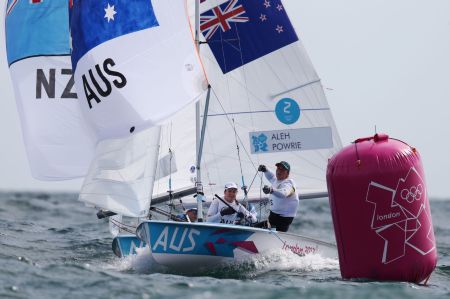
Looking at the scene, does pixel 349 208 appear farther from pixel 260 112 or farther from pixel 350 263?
pixel 260 112

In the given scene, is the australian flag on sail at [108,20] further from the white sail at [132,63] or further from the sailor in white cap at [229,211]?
the sailor in white cap at [229,211]

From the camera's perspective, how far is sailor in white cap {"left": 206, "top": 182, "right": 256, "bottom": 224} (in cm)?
1225

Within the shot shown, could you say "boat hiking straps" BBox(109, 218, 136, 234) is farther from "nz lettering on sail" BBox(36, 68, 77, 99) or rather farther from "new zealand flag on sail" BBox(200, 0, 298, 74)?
"new zealand flag on sail" BBox(200, 0, 298, 74)

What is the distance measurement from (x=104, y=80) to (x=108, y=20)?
76 centimetres

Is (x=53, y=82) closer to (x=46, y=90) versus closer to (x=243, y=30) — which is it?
(x=46, y=90)

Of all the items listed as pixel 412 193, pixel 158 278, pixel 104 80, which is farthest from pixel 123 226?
pixel 412 193

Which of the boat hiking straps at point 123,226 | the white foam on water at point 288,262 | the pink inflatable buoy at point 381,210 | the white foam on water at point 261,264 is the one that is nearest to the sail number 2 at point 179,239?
the white foam on water at point 261,264

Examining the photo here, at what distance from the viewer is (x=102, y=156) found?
460 inches

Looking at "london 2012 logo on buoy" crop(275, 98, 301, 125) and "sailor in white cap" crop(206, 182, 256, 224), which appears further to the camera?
"london 2012 logo on buoy" crop(275, 98, 301, 125)

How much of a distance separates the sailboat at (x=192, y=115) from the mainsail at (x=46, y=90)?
1.03 metres

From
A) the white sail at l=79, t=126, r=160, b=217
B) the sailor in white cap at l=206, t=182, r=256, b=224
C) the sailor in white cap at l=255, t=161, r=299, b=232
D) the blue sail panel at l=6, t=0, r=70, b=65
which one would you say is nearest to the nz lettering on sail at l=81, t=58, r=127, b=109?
the white sail at l=79, t=126, r=160, b=217

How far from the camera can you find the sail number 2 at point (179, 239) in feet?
36.6

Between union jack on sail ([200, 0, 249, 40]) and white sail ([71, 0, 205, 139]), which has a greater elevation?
union jack on sail ([200, 0, 249, 40])

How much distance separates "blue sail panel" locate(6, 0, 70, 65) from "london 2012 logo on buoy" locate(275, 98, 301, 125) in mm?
3196
